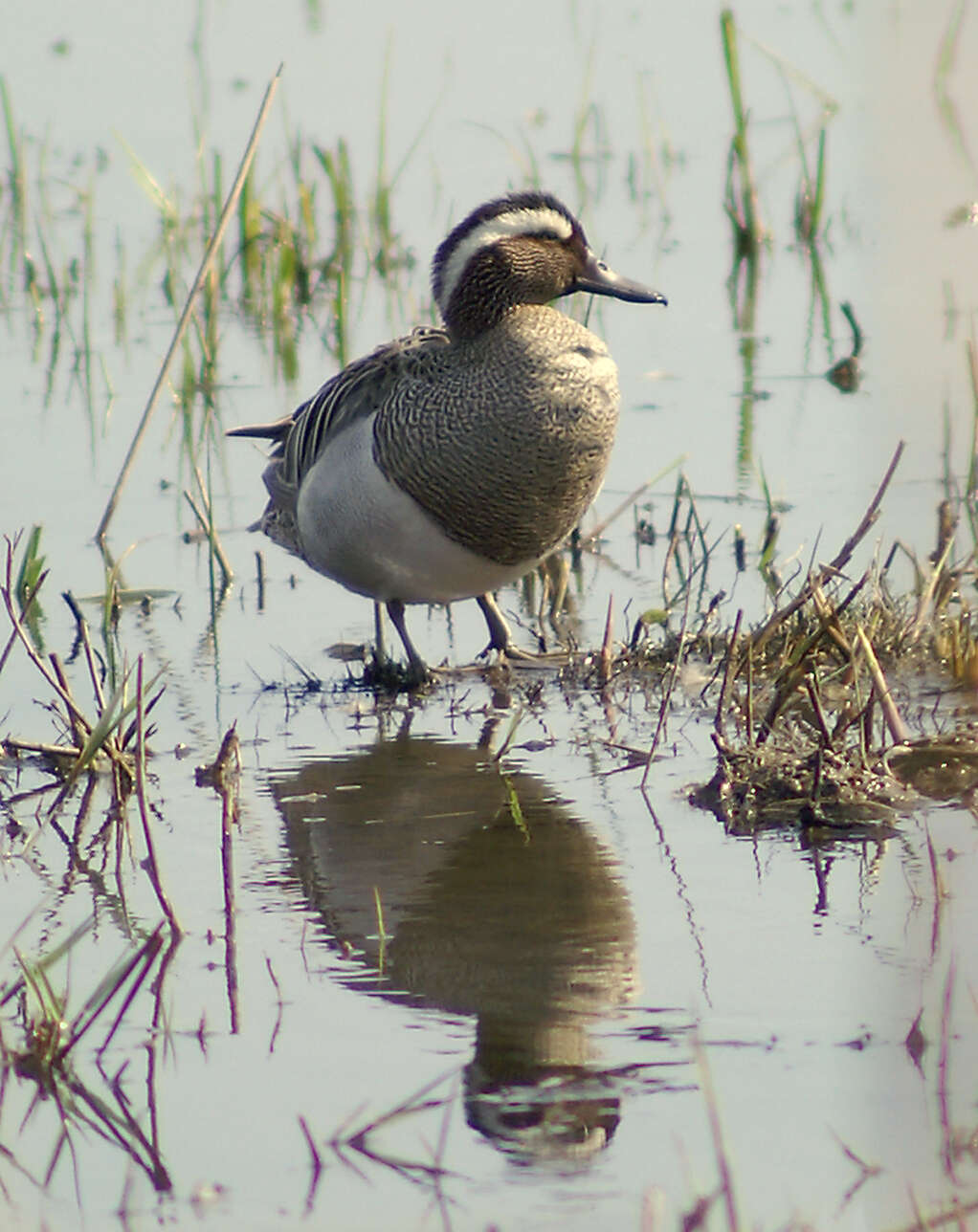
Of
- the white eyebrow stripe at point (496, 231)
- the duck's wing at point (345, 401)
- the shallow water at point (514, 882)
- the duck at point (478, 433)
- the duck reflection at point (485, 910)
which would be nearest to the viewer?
the shallow water at point (514, 882)

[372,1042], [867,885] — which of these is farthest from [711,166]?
[372,1042]

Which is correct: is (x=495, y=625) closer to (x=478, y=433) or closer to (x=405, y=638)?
(x=405, y=638)

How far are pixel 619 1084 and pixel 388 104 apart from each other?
34.1 ft

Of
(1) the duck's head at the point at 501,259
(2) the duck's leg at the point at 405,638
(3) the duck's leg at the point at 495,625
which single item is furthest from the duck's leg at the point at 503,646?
(1) the duck's head at the point at 501,259

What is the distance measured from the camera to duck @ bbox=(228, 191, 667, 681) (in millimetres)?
5562

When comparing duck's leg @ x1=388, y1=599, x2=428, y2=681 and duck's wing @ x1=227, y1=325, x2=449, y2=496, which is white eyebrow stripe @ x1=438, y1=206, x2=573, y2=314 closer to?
duck's wing @ x1=227, y1=325, x2=449, y2=496

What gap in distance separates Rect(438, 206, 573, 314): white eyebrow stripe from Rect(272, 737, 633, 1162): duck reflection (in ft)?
4.33

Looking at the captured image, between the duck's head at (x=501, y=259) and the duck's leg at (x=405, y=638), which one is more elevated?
the duck's head at (x=501, y=259)

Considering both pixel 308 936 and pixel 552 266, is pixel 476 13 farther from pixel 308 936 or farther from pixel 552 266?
pixel 308 936

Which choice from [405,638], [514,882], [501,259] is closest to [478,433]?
[501,259]

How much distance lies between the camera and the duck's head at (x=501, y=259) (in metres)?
5.79

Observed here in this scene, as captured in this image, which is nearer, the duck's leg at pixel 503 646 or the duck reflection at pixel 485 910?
the duck reflection at pixel 485 910

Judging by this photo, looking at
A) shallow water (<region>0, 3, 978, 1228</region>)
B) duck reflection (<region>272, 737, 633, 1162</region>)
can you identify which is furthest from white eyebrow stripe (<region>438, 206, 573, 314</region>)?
duck reflection (<region>272, 737, 633, 1162</region>)

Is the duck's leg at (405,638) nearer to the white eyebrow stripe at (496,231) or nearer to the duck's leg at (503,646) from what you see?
the duck's leg at (503,646)
